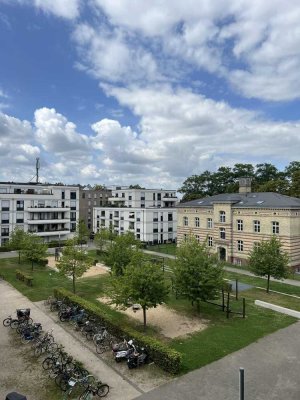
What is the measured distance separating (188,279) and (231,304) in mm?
6616

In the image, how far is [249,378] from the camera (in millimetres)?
16031

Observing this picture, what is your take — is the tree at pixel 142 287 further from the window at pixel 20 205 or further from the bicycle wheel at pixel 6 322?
the window at pixel 20 205

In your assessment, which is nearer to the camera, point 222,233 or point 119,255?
point 119,255

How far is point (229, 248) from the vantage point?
50.0 m

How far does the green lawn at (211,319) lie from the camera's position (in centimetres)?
1894

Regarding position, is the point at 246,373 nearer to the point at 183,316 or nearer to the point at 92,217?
the point at 183,316

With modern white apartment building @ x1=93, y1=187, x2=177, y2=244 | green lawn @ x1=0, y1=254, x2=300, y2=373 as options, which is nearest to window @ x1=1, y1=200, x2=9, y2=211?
modern white apartment building @ x1=93, y1=187, x2=177, y2=244

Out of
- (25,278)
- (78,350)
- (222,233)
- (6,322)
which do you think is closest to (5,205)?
(25,278)

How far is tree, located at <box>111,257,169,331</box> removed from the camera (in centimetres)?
2084

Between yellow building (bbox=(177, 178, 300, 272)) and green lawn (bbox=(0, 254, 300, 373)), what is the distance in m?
8.27

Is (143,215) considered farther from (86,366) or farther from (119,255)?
(86,366)

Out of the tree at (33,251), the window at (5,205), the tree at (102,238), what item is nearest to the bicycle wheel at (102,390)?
the tree at (33,251)

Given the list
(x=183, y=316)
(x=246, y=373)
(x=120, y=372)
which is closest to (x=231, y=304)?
(x=183, y=316)

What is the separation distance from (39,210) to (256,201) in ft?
130
